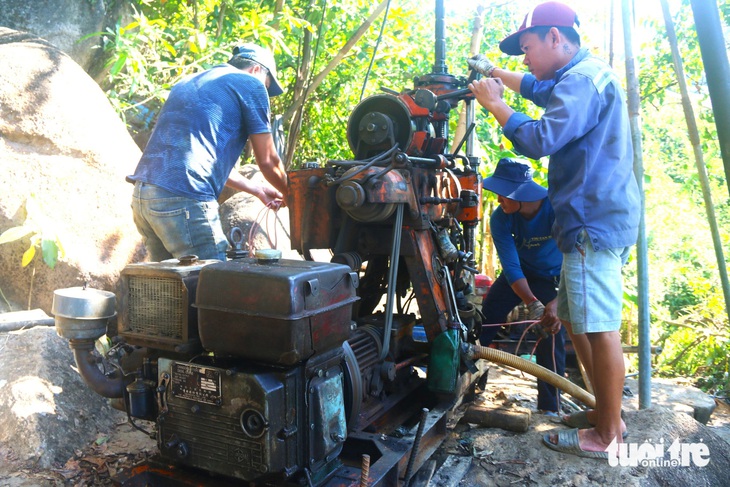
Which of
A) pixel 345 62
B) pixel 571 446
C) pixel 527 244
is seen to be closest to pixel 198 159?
pixel 527 244

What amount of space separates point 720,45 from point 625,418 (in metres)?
2.15

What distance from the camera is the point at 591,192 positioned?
264 cm

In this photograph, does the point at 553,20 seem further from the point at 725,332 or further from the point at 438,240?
the point at 725,332

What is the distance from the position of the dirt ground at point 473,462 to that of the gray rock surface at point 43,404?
0.06 metres

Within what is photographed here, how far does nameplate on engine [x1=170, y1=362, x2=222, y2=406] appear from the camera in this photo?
1899 mm

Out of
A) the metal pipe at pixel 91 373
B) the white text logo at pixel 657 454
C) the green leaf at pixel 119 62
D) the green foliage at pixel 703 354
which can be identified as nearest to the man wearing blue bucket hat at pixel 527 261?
the white text logo at pixel 657 454

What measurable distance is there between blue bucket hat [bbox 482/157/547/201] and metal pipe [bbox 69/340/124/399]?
94.7 inches

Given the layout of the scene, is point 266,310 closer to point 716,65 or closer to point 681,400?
point 716,65

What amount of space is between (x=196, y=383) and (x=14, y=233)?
2.29 metres

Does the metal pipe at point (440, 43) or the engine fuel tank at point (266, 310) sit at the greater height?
the metal pipe at point (440, 43)

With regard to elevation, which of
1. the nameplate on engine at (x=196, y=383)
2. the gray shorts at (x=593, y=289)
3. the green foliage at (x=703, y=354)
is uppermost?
the gray shorts at (x=593, y=289)

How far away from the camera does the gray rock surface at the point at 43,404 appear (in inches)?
104

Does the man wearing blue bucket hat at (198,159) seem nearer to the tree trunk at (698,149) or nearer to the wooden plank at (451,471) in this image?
the wooden plank at (451,471)

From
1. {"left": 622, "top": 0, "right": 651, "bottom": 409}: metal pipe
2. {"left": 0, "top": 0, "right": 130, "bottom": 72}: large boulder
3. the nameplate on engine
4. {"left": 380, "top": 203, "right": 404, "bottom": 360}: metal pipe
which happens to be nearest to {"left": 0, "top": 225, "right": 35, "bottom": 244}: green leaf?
the nameplate on engine
